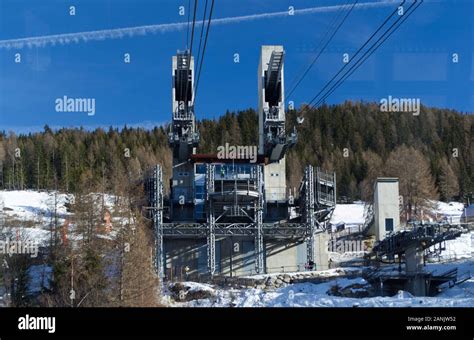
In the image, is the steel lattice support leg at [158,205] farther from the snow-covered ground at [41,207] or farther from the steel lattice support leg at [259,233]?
the snow-covered ground at [41,207]

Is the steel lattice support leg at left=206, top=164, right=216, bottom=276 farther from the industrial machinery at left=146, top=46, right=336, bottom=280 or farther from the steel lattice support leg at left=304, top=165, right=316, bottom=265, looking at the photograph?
the steel lattice support leg at left=304, top=165, right=316, bottom=265

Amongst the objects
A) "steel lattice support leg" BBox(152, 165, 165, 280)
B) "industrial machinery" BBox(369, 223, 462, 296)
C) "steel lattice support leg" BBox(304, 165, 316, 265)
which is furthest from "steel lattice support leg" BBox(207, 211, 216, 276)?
"industrial machinery" BBox(369, 223, 462, 296)

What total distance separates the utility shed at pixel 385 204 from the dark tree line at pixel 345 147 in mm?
179

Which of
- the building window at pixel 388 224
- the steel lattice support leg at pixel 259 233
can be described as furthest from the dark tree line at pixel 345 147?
the steel lattice support leg at pixel 259 233

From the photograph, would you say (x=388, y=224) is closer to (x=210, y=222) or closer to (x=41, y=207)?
(x=210, y=222)

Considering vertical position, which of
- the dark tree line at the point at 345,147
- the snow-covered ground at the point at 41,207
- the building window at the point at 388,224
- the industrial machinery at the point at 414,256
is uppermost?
the dark tree line at the point at 345,147

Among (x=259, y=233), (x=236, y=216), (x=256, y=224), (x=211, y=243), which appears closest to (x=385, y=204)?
(x=211, y=243)

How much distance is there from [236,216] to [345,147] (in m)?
10.0

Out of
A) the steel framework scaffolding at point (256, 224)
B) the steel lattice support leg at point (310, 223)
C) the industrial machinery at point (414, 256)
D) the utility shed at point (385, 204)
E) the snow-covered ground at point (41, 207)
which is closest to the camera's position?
the snow-covered ground at point (41, 207)

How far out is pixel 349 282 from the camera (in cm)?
1295

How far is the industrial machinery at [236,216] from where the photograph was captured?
1509cm
